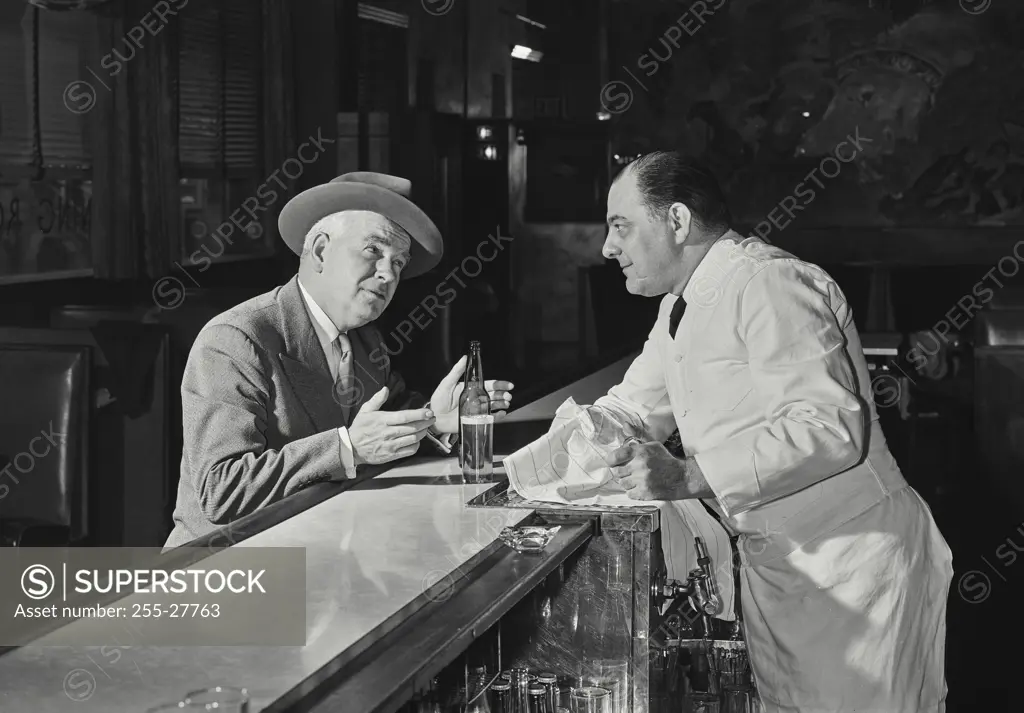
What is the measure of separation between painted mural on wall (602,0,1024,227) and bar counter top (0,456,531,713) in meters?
7.57

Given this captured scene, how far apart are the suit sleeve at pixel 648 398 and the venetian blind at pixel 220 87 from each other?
9.66 feet

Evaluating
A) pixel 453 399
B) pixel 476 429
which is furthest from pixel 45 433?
pixel 476 429

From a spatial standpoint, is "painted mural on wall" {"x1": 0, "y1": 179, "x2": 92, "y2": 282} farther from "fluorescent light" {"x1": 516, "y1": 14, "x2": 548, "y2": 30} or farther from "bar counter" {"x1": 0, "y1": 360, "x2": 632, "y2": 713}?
"fluorescent light" {"x1": 516, "y1": 14, "x2": 548, "y2": 30}

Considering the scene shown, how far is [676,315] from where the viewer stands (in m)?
2.52

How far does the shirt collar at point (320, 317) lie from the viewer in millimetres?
2898

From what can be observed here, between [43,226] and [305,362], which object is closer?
[305,362]

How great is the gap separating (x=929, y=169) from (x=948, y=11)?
1.30m

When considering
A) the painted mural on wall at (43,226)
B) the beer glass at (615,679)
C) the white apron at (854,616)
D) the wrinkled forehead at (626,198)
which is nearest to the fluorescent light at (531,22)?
the painted mural on wall at (43,226)

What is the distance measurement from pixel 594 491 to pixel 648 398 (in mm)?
507

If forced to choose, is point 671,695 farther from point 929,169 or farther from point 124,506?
point 929,169

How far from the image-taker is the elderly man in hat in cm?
245

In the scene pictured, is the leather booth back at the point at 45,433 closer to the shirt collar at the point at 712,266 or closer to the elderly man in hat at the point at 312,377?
the elderly man in hat at the point at 312,377

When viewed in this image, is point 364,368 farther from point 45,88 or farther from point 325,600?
point 45,88

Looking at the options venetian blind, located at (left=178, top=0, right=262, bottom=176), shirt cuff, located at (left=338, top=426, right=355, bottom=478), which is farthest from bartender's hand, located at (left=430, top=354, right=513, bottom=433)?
venetian blind, located at (left=178, top=0, right=262, bottom=176)
